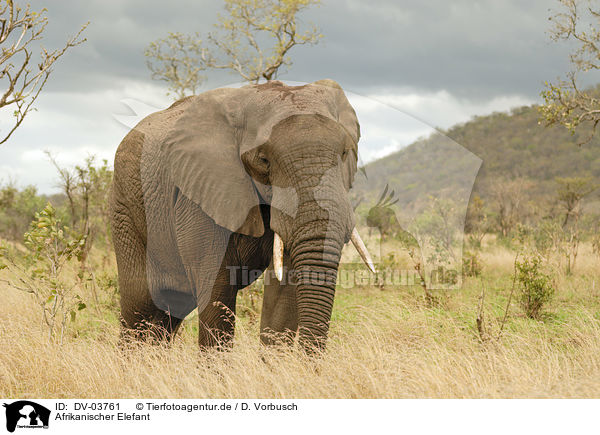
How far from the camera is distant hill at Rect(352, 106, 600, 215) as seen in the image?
114 feet

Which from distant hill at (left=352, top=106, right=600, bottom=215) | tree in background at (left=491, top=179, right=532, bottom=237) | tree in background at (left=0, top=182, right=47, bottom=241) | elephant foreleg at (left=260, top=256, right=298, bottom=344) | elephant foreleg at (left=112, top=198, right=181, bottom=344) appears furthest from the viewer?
distant hill at (left=352, top=106, right=600, bottom=215)

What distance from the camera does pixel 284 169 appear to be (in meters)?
4.62

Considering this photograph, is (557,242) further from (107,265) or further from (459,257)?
(107,265)

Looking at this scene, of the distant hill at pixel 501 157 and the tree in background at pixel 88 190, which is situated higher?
the distant hill at pixel 501 157

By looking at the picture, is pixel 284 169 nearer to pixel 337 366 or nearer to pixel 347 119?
pixel 347 119

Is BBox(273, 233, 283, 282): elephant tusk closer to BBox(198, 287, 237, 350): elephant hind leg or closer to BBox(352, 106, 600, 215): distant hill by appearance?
BBox(198, 287, 237, 350): elephant hind leg

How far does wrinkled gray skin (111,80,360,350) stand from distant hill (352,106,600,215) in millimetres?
22555

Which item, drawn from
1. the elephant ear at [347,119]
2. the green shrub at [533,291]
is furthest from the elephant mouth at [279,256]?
the green shrub at [533,291]

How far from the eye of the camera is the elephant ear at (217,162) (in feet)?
16.5

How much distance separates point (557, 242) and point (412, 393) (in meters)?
8.05

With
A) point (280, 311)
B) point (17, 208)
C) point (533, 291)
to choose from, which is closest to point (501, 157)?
point (17, 208)

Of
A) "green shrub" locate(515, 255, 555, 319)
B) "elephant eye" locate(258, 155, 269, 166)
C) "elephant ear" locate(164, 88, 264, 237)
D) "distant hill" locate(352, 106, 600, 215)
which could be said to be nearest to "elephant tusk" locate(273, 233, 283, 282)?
"elephant ear" locate(164, 88, 264, 237)
